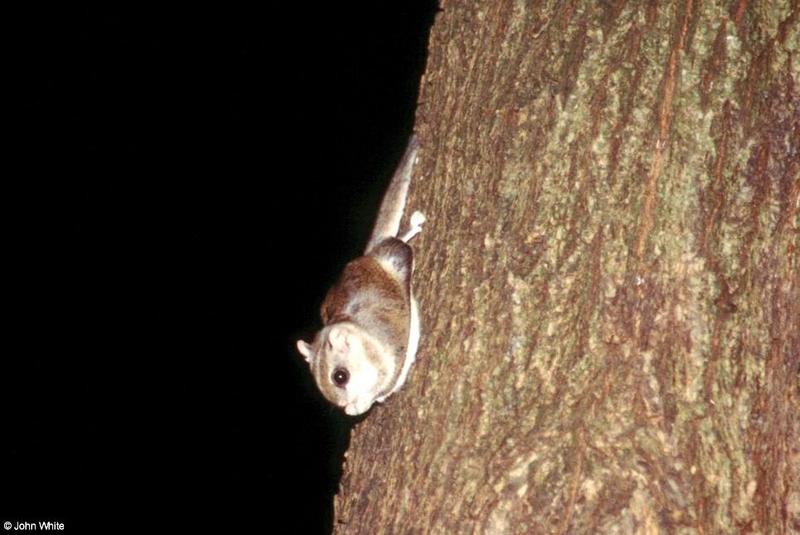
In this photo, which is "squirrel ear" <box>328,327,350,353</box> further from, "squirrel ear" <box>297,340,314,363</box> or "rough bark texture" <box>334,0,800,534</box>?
"rough bark texture" <box>334,0,800,534</box>

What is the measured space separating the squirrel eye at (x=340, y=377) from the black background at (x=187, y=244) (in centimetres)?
789

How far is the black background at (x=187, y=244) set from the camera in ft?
37.6

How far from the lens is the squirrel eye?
3410mm

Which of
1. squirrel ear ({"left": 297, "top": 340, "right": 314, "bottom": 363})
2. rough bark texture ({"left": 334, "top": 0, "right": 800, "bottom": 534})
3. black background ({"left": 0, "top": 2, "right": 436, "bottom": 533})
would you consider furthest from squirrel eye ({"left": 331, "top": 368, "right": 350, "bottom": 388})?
black background ({"left": 0, "top": 2, "right": 436, "bottom": 533})

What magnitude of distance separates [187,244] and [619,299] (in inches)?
437

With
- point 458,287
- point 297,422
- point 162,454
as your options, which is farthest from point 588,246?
point 162,454

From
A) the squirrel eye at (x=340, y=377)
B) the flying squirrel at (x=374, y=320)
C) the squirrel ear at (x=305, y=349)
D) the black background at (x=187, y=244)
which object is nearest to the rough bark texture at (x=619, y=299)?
the flying squirrel at (x=374, y=320)

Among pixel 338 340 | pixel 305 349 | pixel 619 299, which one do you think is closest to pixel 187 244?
pixel 305 349

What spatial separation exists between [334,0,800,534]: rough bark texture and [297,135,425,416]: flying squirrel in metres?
0.57

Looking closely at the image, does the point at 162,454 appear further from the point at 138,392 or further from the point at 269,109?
the point at 269,109

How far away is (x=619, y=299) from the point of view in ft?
7.16

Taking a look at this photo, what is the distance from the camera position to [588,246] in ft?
7.41

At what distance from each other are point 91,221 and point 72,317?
1460 millimetres

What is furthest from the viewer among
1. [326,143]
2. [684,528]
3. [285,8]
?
[326,143]
